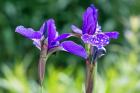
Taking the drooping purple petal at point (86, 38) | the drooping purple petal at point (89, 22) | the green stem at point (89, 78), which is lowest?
the green stem at point (89, 78)

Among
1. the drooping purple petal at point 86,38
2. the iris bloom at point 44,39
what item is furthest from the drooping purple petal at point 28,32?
the drooping purple petal at point 86,38

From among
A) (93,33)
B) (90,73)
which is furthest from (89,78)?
(93,33)

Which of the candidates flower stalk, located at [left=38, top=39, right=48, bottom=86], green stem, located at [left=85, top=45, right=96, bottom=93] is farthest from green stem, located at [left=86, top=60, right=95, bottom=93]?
flower stalk, located at [left=38, top=39, right=48, bottom=86]

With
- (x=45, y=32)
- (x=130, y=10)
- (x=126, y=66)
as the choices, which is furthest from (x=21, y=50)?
(x=45, y=32)

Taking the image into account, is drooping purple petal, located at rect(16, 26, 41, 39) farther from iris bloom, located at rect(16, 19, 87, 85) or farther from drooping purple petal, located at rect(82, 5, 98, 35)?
drooping purple petal, located at rect(82, 5, 98, 35)

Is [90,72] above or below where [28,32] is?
below

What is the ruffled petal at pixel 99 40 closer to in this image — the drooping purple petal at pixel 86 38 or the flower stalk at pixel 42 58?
the drooping purple petal at pixel 86 38

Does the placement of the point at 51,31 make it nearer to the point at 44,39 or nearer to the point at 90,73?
the point at 44,39

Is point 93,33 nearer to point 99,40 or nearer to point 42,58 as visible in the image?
point 99,40
